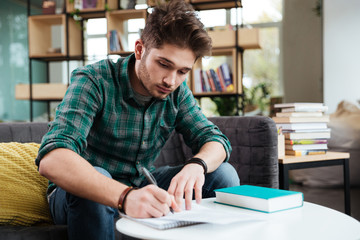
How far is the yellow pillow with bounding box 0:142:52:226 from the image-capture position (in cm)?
138

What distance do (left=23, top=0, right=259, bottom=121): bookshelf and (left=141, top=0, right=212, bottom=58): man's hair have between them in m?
2.66

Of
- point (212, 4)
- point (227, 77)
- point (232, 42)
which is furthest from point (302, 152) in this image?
point (212, 4)

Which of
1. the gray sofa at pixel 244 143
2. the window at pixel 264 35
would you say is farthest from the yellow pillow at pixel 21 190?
the window at pixel 264 35

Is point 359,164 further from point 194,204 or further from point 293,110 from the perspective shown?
point 194,204

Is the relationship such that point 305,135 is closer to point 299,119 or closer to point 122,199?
point 299,119

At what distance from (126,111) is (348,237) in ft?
2.73

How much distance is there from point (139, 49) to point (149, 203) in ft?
2.09

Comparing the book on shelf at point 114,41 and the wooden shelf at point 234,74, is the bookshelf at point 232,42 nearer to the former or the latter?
the wooden shelf at point 234,74

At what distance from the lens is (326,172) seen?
140 inches

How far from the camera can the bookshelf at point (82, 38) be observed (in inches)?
155

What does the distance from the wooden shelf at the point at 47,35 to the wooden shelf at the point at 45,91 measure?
1.26ft

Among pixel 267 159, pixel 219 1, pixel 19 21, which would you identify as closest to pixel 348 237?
pixel 267 159

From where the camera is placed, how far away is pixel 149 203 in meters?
0.89

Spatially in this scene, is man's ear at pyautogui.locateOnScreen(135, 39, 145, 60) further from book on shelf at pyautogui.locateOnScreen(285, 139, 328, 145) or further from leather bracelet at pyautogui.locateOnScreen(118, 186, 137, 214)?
book on shelf at pyautogui.locateOnScreen(285, 139, 328, 145)
